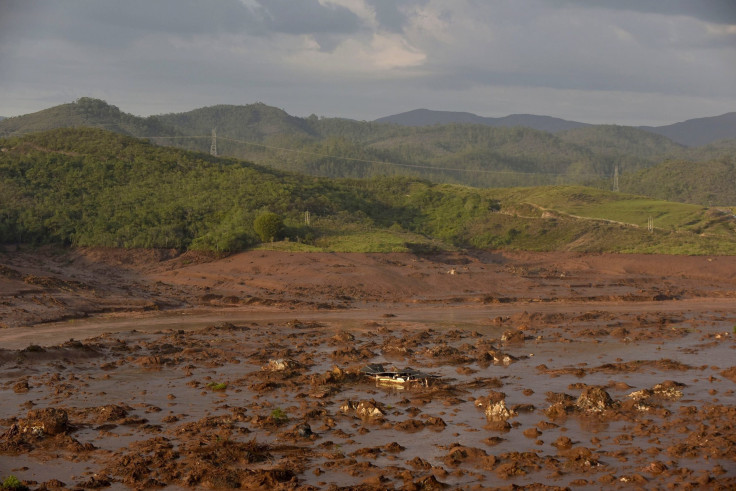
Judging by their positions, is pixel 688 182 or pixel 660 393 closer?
pixel 660 393

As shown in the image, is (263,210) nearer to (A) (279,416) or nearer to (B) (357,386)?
(B) (357,386)

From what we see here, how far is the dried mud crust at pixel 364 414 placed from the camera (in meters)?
10.9

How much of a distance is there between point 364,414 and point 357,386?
2.46 metres

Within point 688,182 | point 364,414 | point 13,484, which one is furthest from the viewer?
point 688,182

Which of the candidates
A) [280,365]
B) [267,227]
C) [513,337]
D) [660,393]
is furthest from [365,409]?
[267,227]

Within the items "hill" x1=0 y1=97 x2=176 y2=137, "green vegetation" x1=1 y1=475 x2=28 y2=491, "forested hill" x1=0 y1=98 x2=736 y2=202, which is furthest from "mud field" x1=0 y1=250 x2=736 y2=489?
"hill" x1=0 y1=97 x2=176 y2=137

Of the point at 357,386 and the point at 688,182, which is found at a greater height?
the point at 688,182

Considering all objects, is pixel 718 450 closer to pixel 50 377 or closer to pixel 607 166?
pixel 50 377

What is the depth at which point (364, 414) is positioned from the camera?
13672 millimetres

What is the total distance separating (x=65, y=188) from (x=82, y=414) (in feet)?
116

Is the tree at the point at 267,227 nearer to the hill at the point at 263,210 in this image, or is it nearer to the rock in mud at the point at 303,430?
the hill at the point at 263,210

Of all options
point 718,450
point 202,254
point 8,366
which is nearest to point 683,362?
point 718,450

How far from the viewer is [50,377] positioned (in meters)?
16.4

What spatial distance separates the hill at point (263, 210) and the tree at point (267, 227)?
0.57 m
